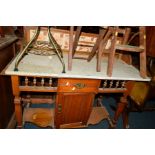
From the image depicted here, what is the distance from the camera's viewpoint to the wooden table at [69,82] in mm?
1234

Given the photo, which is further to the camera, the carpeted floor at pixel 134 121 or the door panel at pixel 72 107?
the carpeted floor at pixel 134 121

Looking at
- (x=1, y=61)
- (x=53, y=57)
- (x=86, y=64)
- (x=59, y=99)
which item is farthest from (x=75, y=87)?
(x=1, y=61)

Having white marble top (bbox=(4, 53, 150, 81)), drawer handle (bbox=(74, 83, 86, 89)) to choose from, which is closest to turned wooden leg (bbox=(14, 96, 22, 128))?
white marble top (bbox=(4, 53, 150, 81))

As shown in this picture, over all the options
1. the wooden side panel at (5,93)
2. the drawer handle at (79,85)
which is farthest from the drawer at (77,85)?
the wooden side panel at (5,93)

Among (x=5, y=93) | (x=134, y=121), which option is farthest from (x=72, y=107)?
(x=134, y=121)

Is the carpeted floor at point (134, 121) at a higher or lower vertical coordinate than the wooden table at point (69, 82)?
lower

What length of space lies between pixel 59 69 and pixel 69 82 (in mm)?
136

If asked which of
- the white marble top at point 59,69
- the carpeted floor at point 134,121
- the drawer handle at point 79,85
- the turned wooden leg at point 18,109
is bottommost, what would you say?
the carpeted floor at point 134,121

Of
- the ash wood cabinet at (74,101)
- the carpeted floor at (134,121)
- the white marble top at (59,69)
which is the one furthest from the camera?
the carpeted floor at (134,121)

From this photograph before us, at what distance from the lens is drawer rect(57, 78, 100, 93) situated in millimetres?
1296

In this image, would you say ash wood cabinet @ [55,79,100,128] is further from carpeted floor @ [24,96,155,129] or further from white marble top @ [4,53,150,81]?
carpeted floor @ [24,96,155,129]

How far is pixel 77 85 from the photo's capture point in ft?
4.35

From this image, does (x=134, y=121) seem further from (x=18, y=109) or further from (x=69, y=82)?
(x=18, y=109)

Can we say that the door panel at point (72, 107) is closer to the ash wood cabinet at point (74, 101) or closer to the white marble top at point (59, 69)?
the ash wood cabinet at point (74, 101)
